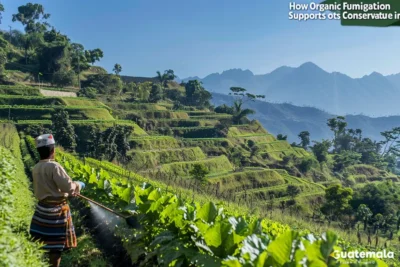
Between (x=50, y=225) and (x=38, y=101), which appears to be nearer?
(x=50, y=225)

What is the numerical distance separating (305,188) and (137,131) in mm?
27520

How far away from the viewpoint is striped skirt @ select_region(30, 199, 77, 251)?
5.09 m

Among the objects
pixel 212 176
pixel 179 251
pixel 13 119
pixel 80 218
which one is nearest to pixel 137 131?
pixel 212 176

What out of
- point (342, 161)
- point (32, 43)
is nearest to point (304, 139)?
point (342, 161)

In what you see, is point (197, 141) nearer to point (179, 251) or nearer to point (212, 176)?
point (212, 176)

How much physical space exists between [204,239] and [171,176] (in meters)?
43.2

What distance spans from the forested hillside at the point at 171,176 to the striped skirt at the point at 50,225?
19cm

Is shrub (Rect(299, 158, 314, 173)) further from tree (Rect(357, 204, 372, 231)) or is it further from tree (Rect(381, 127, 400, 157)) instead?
tree (Rect(381, 127, 400, 157))

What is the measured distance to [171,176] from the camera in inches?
1848

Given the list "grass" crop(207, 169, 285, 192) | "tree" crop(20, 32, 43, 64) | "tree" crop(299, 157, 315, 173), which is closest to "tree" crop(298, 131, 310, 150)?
"tree" crop(299, 157, 315, 173)

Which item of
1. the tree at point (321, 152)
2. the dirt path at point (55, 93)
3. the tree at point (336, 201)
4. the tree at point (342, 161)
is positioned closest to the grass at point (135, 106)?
the dirt path at point (55, 93)

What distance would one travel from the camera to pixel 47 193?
504 centimetres

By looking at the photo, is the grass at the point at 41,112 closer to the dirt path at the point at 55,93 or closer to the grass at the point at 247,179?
the dirt path at the point at 55,93

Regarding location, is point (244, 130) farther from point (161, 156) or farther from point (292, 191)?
point (161, 156)
